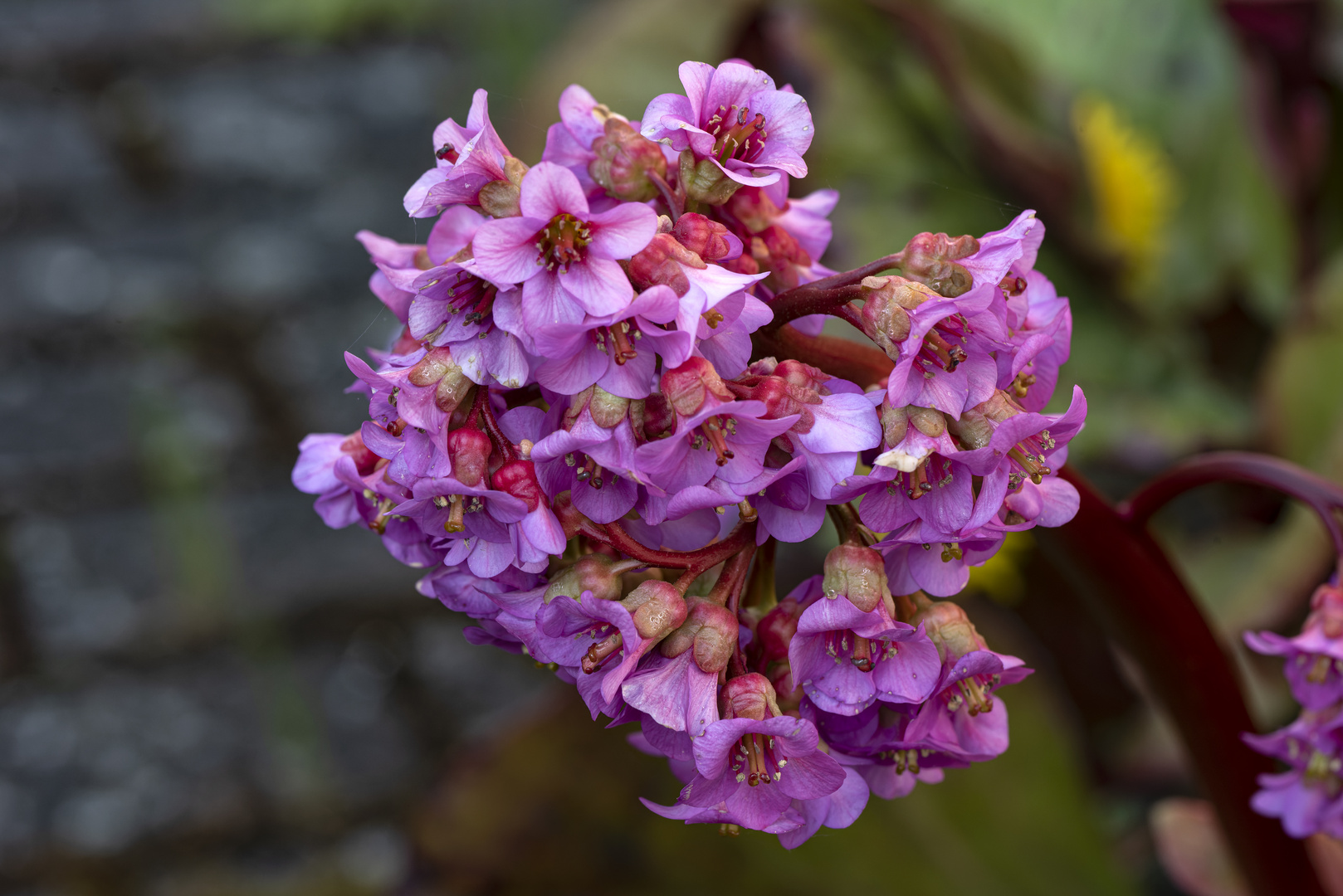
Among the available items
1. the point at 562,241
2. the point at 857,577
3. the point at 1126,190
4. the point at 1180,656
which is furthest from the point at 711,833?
the point at 1126,190

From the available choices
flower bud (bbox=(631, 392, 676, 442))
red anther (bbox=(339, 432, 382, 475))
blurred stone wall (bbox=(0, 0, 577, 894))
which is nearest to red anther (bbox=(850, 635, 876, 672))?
flower bud (bbox=(631, 392, 676, 442))

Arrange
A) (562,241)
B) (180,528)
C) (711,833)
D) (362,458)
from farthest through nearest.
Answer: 1. (180,528)
2. (711,833)
3. (362,458)
4. (562,241)

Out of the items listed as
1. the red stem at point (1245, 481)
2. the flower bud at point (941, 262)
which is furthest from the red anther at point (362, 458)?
the red stem at point (1245, 481)

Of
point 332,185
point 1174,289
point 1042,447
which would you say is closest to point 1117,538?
point 1042,447

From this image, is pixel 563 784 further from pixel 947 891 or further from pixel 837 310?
pixel 837 310

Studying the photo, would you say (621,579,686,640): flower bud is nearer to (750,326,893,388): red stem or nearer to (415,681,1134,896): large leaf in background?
(750,326,893,388): red stem

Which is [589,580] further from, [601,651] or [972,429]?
[972,429]
